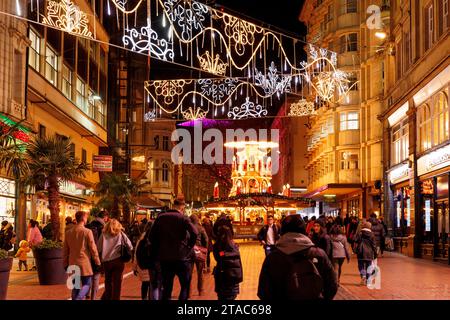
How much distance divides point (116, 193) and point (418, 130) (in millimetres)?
14597

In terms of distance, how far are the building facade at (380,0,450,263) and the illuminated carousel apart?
Answer: 9884mm

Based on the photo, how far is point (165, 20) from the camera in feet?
58.2

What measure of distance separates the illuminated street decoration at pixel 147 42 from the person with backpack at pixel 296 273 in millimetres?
10029

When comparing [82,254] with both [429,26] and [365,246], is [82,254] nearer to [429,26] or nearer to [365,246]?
[365,246]

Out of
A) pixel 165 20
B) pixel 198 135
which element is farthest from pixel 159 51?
pixel 198 135

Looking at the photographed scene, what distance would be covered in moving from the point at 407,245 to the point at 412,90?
6.61 m

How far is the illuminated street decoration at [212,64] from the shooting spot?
64.5 ft

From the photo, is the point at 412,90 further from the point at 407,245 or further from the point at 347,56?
the point at 347,56

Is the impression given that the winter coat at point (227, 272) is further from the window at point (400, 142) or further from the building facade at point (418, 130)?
the window at point (400, 142)

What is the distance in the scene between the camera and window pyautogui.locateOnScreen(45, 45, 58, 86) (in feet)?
108

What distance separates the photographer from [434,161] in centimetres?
2664

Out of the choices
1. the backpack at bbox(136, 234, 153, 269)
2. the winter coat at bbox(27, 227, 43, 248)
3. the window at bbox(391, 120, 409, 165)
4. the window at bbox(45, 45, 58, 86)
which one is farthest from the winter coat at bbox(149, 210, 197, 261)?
the window at bbox(45, 45, 58, 86)

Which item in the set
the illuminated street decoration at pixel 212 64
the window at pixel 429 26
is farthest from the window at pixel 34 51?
the window at pixel 429 26
